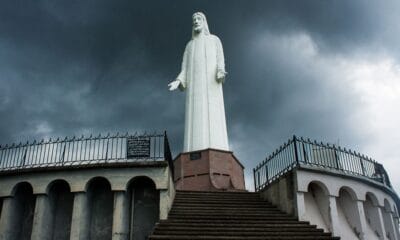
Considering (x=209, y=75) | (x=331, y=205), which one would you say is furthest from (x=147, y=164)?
(x=209, y=75)

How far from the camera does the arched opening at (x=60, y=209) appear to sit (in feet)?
39.3

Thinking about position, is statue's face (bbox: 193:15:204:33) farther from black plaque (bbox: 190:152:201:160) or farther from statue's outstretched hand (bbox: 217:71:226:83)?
black plaque (bbox: 190:152:201:160)

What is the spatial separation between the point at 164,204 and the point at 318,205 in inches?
208

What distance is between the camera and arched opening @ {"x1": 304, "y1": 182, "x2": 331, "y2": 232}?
12.1m

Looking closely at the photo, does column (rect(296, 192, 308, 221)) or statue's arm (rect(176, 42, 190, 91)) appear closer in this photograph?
column (rect(296, 192, 308, 221))

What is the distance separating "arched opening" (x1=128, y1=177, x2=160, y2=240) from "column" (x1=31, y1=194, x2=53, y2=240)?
8.77 ft

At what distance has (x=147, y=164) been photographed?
38.4ft

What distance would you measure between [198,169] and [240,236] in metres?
8.29

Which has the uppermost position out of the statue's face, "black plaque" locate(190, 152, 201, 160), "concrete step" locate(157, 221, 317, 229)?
the statue's face

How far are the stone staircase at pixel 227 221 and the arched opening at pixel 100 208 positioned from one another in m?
2.10

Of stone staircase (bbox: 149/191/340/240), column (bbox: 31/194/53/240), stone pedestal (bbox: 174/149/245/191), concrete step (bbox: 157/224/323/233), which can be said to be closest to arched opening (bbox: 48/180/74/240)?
column (bbox: 31/194/53/240)

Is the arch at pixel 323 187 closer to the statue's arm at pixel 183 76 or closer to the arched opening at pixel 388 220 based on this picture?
the arched opening at pixel 388 220

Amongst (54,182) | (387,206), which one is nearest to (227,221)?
(54,182)

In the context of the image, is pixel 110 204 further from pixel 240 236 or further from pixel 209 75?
pixel 209 75
